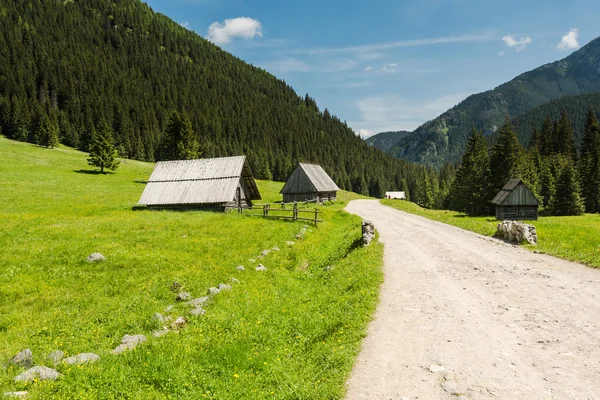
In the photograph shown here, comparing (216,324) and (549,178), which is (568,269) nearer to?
(216,324)

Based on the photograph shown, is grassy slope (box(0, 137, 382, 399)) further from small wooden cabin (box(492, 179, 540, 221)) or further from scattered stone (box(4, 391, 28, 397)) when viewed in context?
small wooden cabin (box(492, 179, 540, 221))

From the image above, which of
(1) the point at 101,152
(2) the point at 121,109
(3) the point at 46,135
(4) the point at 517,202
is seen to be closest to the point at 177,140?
(1) the point at 101,152

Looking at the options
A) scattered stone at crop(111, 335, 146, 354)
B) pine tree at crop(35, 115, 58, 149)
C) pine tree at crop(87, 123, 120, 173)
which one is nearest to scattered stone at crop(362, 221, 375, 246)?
scattered stone at crop(111, 335, 146, 354)

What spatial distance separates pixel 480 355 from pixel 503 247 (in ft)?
44.9

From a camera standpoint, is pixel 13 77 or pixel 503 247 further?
pixel 13 77

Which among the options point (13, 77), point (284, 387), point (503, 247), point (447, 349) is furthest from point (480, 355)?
point (13, 77)

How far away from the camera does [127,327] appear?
33.1 feet

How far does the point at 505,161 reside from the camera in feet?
183

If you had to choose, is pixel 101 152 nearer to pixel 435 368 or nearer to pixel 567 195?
pixel 435 368

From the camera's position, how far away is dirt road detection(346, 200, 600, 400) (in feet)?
20.9

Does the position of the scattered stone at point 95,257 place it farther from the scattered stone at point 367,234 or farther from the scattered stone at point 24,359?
the scattered stone at point 367,234

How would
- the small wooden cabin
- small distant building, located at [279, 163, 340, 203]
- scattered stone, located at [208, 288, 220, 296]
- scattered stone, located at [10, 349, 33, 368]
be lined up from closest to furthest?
1. scattered stone, located at [10, 349, 33, 368]
2. scattered stone, located at [208, 288, 220, 296]
3. the small wooden cabin
4. small distant building, located at [279, 163, 340, 203]

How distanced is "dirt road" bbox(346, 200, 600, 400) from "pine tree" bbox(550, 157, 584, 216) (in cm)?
6262

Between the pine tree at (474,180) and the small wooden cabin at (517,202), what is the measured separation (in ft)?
27.4
